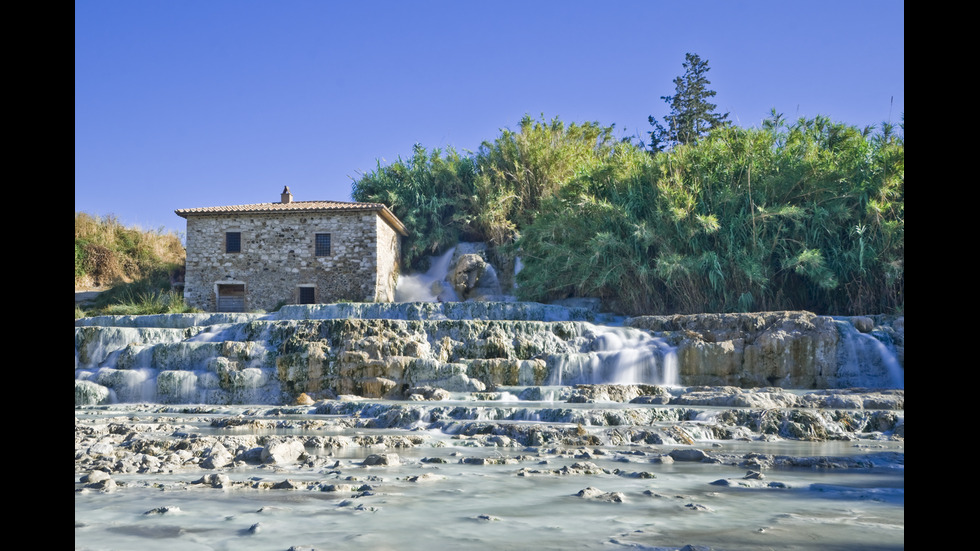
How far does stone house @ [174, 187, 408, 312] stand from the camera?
23016 mm

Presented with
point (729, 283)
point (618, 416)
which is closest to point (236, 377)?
point (618, 416)

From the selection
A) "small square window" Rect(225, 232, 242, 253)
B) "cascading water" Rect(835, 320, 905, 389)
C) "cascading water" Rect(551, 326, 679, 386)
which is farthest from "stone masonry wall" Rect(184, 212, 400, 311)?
"cascading water" Rect(835, 320, 905, 389)

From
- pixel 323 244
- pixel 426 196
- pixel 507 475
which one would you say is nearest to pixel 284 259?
pixel 323 244

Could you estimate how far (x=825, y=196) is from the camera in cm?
1677

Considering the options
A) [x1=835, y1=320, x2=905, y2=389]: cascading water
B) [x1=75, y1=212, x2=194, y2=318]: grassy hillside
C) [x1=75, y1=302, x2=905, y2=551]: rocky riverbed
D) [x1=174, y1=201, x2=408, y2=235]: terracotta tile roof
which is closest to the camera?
[x1=75, y1=302, x2=905, y2=551]: rocky riverbed

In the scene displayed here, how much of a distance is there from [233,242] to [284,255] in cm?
183

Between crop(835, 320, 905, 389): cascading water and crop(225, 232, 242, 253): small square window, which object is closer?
crop(835, 320, 905, 389): cascading water

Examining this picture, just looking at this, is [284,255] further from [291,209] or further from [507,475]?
[507,475]

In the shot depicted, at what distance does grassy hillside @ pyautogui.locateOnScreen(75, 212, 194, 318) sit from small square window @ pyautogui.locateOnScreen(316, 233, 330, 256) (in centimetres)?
484

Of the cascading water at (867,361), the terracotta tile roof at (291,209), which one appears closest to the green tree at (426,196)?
the terracotta tile roof at (291,209)

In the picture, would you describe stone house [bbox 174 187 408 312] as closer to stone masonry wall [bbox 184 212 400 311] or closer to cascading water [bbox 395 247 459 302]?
stone masonry wall [bbox 184 212 400 311]

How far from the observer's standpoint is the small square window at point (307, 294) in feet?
76.6

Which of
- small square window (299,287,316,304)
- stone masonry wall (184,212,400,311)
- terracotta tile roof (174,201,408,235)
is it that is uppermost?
terracotta tile roof (174,201,408,235)

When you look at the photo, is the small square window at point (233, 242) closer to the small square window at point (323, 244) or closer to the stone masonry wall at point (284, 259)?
the stone masonry wall at point (284, 259)
